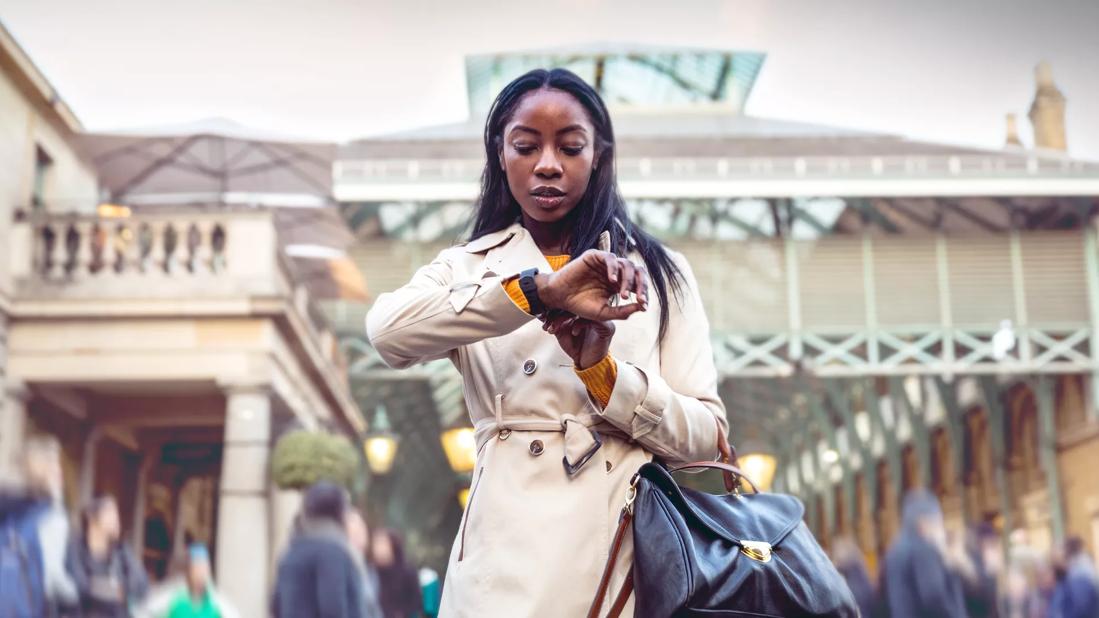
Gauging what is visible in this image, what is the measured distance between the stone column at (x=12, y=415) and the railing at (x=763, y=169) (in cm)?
1027

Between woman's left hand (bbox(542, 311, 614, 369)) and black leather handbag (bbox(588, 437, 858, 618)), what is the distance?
196 millimetres

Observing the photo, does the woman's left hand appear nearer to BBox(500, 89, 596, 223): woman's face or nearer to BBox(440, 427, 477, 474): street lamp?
BBox(500, 89, 596, 223): woman's face

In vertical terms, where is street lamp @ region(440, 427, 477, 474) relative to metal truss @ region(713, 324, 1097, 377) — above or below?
below

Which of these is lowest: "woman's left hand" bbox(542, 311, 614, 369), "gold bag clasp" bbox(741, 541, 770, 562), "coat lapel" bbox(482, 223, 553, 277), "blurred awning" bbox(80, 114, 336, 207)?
"gold bag clasp" bbox(741, 541, 770, 562)

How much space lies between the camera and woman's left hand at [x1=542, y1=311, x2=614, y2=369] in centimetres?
193

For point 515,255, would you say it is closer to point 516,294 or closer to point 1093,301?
point 516,294

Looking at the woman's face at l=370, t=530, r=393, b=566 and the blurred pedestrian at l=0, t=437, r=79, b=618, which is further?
the woman's face at l=370, t=530, r=393, b=566

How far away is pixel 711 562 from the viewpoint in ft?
6.43

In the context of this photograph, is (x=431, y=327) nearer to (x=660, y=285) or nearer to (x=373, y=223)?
(x=660, y=285)

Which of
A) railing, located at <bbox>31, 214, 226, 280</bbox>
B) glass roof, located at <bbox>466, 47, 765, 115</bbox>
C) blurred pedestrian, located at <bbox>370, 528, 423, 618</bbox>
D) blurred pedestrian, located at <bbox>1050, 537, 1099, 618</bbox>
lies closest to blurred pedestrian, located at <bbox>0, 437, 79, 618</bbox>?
blurred pedestrian, located at <bbox>370, 528, 423, 618</bbox>

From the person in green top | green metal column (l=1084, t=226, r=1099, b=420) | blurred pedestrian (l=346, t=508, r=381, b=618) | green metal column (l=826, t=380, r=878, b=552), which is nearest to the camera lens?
blurred pedestrian (l=346, t=508, r=381, b=618)

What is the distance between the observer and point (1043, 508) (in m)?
25.8

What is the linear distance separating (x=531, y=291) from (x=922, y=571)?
757cm

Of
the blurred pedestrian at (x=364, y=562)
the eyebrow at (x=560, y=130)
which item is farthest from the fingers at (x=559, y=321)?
the blurred pedestrian at (x=364, y=562)
